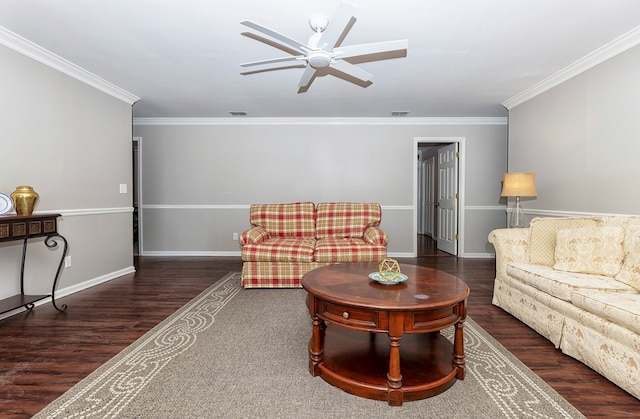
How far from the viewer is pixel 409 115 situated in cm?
535

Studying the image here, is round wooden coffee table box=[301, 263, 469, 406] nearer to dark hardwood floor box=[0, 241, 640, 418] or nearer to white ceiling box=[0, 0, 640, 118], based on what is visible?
dark hardwood floor box=[0, 241, 640, 418]

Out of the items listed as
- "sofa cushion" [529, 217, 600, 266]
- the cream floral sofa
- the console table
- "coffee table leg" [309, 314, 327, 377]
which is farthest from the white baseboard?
"sofa cushion" [529, 217, 600, 266]

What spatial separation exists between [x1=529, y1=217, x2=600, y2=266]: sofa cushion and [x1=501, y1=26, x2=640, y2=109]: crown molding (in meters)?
1.50

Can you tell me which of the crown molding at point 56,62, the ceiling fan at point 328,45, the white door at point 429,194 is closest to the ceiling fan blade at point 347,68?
the ceiling fan at point 328,45

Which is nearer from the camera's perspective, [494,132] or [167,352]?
[167,352]

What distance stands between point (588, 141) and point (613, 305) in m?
2.06

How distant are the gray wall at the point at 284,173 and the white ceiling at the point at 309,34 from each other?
116 centimetres

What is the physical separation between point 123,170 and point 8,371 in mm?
2901

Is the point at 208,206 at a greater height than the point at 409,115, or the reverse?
the point at 409,115

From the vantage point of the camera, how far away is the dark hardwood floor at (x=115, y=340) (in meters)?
1.72

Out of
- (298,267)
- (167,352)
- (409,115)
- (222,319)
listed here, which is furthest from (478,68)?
(167,352)

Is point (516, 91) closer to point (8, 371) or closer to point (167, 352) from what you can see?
point (167, 352)

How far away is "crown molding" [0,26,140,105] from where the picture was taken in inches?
109

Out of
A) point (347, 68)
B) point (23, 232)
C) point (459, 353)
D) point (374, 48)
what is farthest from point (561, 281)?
point (23, 232)
